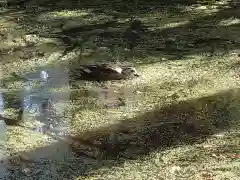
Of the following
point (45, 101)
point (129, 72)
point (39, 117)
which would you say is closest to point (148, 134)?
point (39, 117)

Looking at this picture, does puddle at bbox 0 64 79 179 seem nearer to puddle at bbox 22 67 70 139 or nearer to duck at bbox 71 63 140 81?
puddle at bbox 22 67 70 139

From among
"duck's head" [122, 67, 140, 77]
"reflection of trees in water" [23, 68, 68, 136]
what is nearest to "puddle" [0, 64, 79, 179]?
"reflection of trees in water" [23, 68, 68, 136]

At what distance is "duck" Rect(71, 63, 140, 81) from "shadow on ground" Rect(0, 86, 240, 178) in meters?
0.67

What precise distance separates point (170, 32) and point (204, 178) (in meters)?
2.86

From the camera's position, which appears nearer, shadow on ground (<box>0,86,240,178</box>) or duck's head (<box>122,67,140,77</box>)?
shadow on ground (<box>0,86,240,178</box>)

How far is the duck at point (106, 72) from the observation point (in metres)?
4.05

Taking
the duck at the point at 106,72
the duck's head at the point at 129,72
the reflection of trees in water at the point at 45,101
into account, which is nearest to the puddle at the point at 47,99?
the reflection of trees in water at the point at 45,101

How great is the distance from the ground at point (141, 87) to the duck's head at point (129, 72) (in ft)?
0.19

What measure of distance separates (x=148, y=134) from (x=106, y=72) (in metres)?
1.10

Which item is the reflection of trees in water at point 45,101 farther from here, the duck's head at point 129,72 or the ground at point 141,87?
the duck's head at point 129,72

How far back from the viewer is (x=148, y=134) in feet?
10.3

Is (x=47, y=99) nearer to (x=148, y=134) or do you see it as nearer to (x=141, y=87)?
(x=141, y=87)

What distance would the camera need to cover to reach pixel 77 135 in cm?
312

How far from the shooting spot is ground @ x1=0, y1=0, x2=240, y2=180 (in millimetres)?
2803
